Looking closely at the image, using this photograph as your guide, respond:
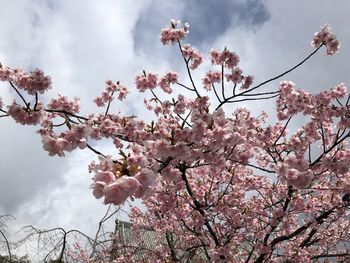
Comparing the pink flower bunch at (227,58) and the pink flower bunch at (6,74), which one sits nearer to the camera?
the pink flower bunch at (6,74)

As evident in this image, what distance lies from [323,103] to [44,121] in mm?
5150

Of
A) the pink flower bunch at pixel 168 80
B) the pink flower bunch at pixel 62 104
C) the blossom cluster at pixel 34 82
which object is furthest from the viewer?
the pink flower bunch at pixel 168 80

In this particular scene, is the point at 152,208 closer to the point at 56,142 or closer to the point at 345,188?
the point at 345,188

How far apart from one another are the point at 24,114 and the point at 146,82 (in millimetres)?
3405

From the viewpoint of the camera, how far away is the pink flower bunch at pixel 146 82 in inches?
299

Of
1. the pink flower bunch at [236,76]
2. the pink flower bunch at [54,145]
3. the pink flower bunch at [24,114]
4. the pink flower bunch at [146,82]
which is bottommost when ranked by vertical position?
the pink flower bunch at [54,145]

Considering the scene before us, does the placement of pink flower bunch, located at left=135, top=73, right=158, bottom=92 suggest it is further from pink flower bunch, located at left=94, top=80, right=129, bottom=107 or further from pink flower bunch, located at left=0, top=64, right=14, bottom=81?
pink flower bunch, located at left=0, top=64, right=14, bottom=81

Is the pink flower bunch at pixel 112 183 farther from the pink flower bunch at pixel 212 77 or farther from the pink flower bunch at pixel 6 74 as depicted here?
the pink flower bunch at pixel 212 77

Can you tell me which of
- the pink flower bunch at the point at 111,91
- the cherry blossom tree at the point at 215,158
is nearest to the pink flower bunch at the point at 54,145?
Answer: the cherry blossom tree at the point at 215,158

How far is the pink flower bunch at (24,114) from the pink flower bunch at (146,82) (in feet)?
10.5

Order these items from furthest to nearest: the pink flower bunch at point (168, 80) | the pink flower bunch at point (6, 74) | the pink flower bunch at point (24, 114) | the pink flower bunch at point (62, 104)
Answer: the pink flower bunch at point (168, 80), the pink flower bunch at point (62, 104), the pink flower bunch at point (6, 74), the pink flower bunch at point (24, 114)

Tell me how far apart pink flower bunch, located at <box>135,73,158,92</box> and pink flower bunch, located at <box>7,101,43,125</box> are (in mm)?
3214

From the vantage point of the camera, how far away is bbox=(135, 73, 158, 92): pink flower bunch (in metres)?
7.60

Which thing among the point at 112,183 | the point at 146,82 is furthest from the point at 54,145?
the point at 146,82
